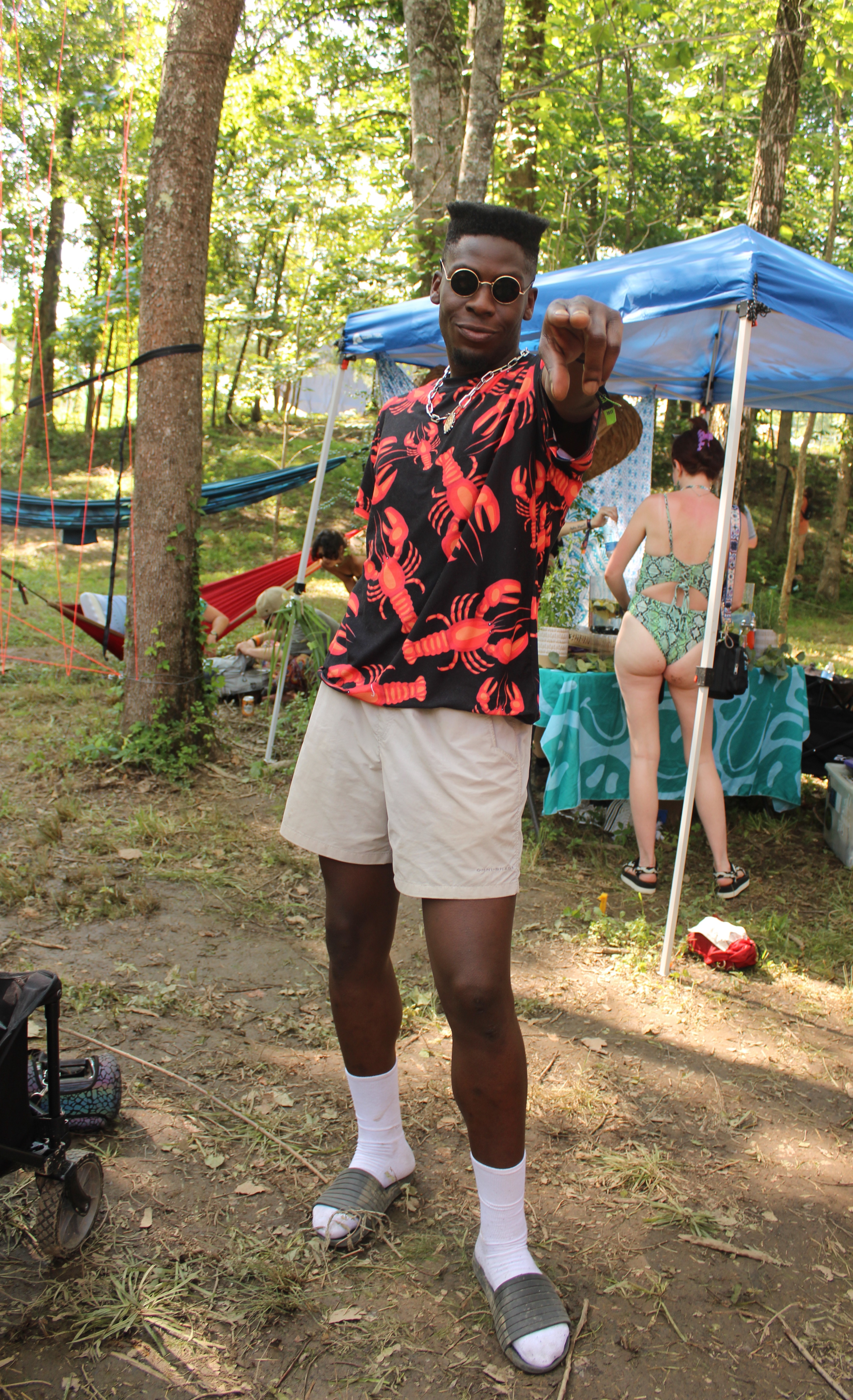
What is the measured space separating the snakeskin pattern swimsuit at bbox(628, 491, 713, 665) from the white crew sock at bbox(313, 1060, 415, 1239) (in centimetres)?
216

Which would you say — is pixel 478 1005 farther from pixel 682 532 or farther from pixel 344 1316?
pixel 682 532

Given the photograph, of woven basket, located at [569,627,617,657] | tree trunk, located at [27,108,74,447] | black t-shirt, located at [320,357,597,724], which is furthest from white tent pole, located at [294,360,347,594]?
tree trunk, located at [27,108,74,447]

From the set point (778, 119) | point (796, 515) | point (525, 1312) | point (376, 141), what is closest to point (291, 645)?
point (525, 1312)

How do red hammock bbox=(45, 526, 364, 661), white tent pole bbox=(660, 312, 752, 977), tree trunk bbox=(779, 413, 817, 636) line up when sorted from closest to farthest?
white tent pole bbox=(660, 312, 752, 977) < red hammock bbox=(45, 526, 364, 661) < tree trunk bbox=(779, 413, 817, 636)

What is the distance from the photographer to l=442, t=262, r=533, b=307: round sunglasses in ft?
4.46

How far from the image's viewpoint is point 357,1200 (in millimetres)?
1639

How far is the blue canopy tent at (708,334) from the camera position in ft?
9.21

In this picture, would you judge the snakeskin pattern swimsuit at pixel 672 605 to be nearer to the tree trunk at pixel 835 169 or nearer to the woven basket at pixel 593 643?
the woven basket at pixel 593 643

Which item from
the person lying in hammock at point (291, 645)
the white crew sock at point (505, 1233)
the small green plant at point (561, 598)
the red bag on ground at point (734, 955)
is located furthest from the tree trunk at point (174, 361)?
the white crew sock at point (505, 1233)

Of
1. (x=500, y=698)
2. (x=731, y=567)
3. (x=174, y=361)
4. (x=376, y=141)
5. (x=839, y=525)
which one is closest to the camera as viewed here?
(x=500, y=698)

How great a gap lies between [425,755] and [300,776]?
0.26 meters

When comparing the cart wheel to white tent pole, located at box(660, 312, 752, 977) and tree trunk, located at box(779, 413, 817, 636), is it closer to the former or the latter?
white tent pole, located at box(660, 312, 752, 977)

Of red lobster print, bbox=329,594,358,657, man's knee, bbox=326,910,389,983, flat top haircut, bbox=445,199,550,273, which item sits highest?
flat top haircut, bbox=445,199,550,273

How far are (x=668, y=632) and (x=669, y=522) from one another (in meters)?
0.42
